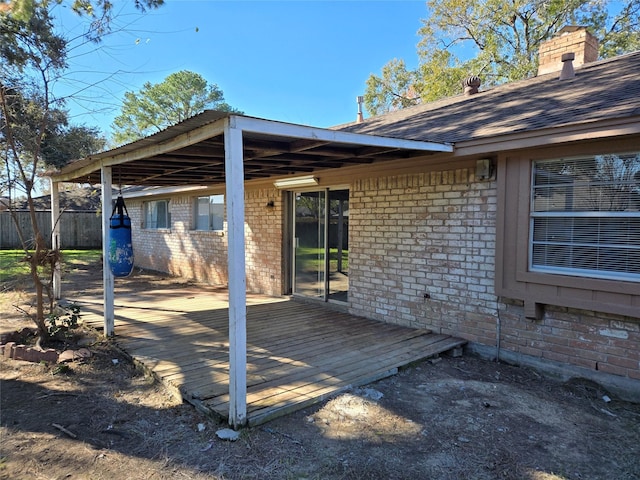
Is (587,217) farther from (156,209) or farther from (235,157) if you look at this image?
(156,209)

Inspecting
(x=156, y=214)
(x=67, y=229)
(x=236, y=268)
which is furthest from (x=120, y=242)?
(x=67, y=229)

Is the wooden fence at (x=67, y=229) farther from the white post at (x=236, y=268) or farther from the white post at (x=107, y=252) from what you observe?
the white post at (x=236, y=268)

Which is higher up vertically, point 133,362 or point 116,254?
point 116,254

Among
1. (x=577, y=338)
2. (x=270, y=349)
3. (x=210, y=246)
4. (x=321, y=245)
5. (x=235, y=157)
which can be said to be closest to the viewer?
(x=235, y=157)

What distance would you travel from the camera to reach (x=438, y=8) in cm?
1944

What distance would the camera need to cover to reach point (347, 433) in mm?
3027

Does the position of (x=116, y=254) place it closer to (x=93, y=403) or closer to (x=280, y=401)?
(x=93, y=403)

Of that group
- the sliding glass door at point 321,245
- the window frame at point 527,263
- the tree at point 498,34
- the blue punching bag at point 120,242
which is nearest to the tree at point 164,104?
the tree at point 498,34

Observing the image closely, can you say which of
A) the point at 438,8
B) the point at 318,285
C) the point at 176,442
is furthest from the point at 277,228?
the point at 438,8

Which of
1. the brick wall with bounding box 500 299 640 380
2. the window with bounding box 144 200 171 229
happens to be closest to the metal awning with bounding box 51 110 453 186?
the brick wall with bounding box 500 299 640 380

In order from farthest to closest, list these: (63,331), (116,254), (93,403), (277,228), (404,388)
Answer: (277,228) → (63,331) → (116,254) → (404,388) → (93,403)

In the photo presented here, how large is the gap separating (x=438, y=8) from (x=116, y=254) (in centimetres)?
2035

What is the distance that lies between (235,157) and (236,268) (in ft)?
2.74

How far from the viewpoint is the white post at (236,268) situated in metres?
2.97
